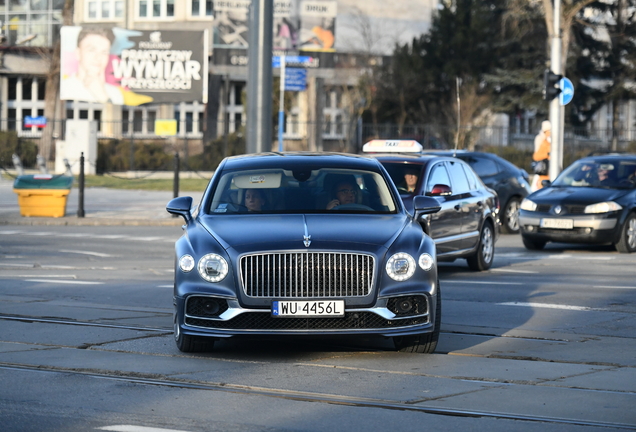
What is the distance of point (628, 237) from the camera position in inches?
677

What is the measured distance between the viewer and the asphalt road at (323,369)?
5969mm

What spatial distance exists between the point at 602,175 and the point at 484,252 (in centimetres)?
414

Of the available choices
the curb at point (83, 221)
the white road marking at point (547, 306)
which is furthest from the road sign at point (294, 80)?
the white road marking at point (547, 306)

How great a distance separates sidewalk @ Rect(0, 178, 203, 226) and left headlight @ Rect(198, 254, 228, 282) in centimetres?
1582

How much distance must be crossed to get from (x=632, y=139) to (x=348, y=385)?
1730 inches

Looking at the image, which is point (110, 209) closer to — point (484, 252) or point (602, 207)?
Answer: point (602, 207)

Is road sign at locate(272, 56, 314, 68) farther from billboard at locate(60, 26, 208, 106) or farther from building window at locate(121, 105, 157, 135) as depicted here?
building window at locate(121, 105, 157, 135)

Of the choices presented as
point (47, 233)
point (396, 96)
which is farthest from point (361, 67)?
point (47, 233)

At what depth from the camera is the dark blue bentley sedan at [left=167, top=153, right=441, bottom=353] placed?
7.46 metres

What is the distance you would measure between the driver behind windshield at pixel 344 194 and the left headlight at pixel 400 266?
1.03m

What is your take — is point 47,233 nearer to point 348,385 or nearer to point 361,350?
point 361,350

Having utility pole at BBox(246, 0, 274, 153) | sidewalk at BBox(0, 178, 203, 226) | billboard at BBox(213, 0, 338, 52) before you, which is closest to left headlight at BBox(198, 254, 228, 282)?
sidewalk at BBox(0, 178, 203, 226)

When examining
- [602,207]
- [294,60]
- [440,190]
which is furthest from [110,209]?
[440,190]

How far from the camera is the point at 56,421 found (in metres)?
5.82
